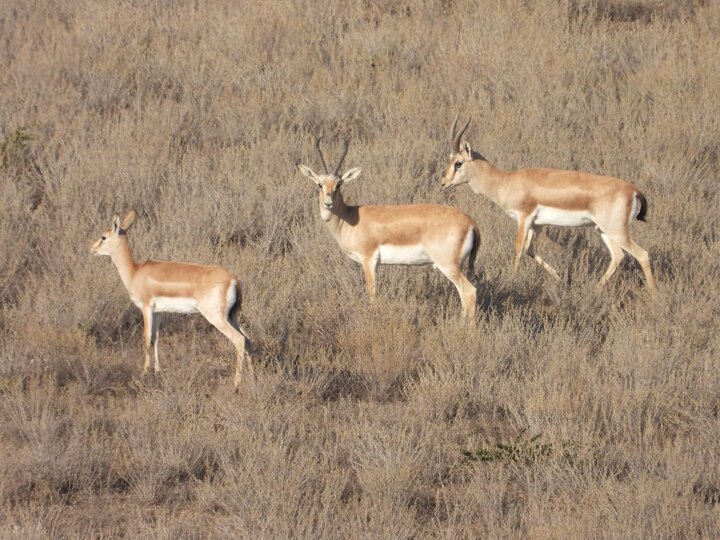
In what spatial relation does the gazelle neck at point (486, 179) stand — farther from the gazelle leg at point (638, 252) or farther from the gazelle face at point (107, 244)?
the gazelle face at point (107, 244)

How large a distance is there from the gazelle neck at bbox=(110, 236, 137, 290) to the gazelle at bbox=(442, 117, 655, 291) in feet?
11.6

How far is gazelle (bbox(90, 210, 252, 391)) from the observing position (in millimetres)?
6801

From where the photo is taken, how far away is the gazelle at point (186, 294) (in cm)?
680

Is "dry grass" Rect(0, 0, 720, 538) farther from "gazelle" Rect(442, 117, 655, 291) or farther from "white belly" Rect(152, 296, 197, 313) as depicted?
"white belly" Rect(152, 296, 197, 313)

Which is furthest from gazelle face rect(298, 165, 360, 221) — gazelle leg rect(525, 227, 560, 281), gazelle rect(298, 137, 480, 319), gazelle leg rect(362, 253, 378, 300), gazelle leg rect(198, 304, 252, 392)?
gazelle leg rect(525, 227, 560, 281)

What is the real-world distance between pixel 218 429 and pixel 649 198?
237 inches

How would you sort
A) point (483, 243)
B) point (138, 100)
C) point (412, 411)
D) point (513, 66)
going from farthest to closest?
point (513, 66) → point (138, 100) → point (483, 243) → point (412, 411)

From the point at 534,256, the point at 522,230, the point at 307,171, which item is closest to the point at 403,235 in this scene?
the point at 307,171

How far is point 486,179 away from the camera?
10.1 meters

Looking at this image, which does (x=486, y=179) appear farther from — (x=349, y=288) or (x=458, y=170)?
(x=349, y=288)

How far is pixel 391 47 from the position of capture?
1402 cm

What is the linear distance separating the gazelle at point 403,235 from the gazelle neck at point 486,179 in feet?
6.38

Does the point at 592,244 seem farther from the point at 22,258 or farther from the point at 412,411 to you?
the point at 22,258

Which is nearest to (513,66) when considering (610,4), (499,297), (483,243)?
(610,4)
